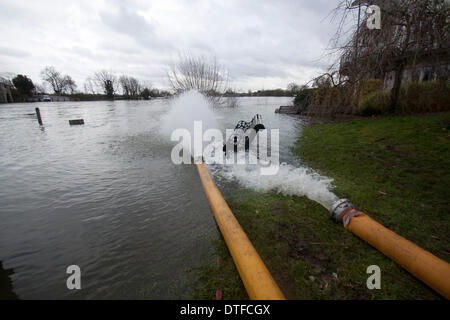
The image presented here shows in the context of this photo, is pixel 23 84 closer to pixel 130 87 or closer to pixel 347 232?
pixel 130 87

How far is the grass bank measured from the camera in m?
2.27

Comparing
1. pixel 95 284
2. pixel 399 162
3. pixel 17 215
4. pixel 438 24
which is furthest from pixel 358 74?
pixel 17 215

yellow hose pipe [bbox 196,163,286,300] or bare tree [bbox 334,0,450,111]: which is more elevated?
bare tree [bbox 334,0,450,111]

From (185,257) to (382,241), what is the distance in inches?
110

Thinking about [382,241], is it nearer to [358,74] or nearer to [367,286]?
[367,286]

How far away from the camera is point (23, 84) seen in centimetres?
6319

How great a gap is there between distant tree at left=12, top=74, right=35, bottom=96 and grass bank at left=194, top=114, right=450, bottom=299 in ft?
303

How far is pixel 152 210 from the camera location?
423 cm

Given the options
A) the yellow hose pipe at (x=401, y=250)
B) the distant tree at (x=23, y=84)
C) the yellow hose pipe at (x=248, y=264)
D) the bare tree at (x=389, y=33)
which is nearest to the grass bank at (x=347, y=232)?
the yellow hose pipe at (x=401, y=250)

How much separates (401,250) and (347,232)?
747mm

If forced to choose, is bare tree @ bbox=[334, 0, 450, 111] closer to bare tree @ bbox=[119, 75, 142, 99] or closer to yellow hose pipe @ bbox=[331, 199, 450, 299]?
yellow hose pipe @ bbox=[331, 199, 450, 299]

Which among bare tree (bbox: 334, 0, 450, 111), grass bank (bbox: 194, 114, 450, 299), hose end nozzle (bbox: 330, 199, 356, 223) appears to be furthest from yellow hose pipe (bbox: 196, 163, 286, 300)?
bare tree (bbox: 334, 0, 450, 111)

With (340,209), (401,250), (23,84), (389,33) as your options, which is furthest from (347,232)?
(23,84)
